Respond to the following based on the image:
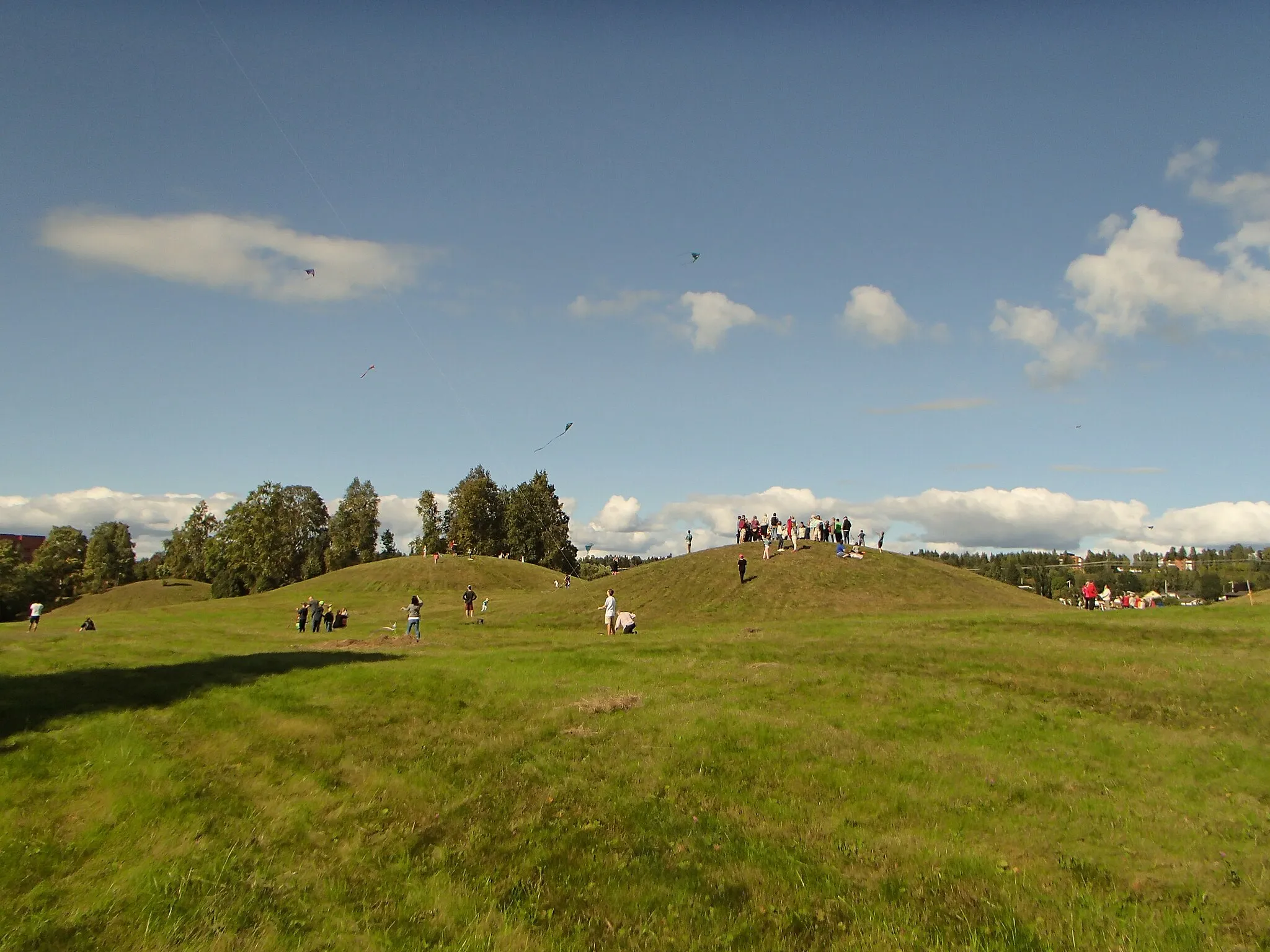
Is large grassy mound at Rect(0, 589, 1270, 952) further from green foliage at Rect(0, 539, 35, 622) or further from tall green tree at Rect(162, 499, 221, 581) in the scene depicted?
tall green tree at Rect(162, 499, 221, 581)

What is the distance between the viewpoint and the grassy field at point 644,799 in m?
10.3

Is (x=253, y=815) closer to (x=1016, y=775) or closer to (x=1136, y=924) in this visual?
(x=1136, y=924)

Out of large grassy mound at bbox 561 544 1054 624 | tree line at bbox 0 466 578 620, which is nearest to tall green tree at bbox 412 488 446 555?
tree line at bbox 0 466 578 620

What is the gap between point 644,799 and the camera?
1479 cm

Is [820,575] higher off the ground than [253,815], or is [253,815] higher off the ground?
[820,575]

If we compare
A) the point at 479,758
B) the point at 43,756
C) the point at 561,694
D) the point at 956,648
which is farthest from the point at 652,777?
the point at 956,648

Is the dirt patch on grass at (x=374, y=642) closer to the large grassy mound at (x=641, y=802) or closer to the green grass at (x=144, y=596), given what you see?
the large grassy mound at (x=641, y=802)

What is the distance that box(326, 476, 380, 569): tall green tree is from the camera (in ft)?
487

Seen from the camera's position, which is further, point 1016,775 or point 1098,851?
point 1016,775

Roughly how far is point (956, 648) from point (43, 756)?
30.2 m

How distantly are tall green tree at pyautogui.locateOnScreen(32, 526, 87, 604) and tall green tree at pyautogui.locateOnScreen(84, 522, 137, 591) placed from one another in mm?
2003

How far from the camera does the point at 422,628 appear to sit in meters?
48.3

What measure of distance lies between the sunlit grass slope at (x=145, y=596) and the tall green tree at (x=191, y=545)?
49.1 ft

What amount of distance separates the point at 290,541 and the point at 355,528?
2124cm
